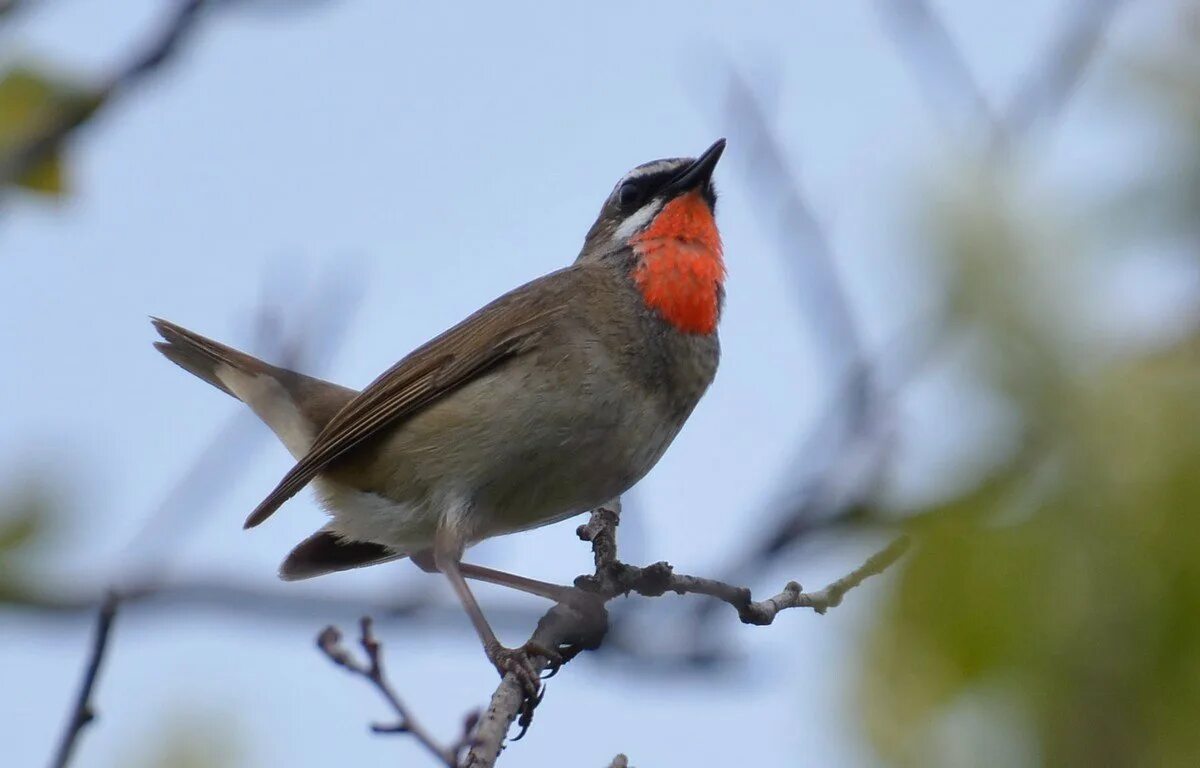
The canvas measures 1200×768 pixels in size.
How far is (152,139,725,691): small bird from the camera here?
21.4ft

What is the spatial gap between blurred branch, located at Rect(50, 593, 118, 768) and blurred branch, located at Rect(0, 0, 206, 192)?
780mm

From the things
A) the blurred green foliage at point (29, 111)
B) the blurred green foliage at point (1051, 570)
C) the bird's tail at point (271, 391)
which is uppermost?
the bird's tail at point (271, 391)

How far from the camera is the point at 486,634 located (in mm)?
6152

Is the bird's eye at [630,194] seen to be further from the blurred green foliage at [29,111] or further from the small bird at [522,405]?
the blurred green foliage at [29,111]

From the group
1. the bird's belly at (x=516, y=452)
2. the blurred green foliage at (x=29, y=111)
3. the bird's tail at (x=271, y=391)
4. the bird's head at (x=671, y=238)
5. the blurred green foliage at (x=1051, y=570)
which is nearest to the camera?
the blurred green foliage at (x=1051, y=570)

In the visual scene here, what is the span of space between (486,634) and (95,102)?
4090 mm

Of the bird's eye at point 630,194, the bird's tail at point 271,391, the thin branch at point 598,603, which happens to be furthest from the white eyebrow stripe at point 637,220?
the bird's tail at point 271,391

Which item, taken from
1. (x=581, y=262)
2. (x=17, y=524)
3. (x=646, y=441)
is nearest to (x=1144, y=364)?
(x=17, y=524)

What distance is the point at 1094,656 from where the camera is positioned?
222 centimetres

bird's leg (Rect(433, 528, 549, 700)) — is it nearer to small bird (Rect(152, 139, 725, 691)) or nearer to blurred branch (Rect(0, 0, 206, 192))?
small bird (Rect(152, 139, 725, 691))

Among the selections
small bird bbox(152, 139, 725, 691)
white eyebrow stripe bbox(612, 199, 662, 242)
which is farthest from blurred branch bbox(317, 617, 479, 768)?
white eyebrow stripe bbox(612, 199, 662, 242)

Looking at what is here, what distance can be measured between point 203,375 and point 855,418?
20.4ft

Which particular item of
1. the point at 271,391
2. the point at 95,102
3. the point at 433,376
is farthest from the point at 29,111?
the point at 271,391

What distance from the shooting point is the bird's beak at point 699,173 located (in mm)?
7742
